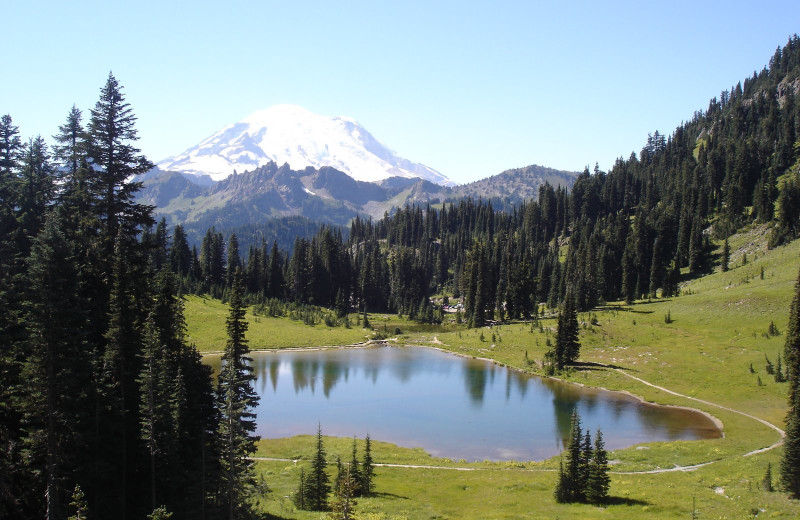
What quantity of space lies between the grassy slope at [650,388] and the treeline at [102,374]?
711cm

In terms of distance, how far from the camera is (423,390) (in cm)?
7750

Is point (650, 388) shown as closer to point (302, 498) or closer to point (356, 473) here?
point (356, 473)

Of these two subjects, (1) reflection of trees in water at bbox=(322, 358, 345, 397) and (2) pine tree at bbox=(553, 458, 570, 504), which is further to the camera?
(1) reflection of trees in water at bbox=(322, 358, 345, 397)

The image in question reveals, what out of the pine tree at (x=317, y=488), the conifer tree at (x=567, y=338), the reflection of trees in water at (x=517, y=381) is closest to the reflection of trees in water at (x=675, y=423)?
the reflection of trees in water at (x=517, y=381)

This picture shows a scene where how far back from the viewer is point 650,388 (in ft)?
235

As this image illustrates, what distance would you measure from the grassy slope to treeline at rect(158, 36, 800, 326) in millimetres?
9740

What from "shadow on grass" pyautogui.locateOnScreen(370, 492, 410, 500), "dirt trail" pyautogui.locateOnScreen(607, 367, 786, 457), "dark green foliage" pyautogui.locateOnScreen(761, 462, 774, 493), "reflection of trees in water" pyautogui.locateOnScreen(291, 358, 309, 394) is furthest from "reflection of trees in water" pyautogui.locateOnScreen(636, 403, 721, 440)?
"reflection of trees in water" pyautogui.locateOnScreen(291, 358, 309, 394)

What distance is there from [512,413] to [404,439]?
16192mm

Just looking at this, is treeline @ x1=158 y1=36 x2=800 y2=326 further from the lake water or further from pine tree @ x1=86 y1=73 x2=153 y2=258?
pine tree @ x1=86 y1=73 x2=153 y2=258

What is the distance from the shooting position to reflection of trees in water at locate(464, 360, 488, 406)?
7281cm

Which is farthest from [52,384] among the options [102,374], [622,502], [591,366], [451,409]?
[591,366]

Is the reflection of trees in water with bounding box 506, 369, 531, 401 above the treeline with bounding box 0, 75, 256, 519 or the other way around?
the other way around

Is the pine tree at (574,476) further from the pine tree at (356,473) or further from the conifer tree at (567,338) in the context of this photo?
the conifer tree at (567,338)

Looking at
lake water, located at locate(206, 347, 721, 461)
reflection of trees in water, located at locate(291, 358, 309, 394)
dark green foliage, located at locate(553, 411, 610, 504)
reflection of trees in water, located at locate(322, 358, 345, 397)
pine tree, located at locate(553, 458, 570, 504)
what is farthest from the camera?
reflection of trees in water, located at locate(322, 358, 345, 397)
